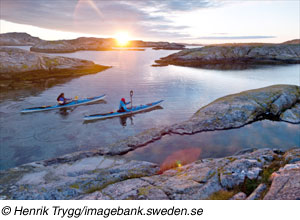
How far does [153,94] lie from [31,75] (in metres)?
32.3

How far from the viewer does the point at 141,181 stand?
970 centimetres

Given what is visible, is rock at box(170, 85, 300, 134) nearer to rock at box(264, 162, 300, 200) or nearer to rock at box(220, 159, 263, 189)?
rock at box(220, 159, 263, 189)

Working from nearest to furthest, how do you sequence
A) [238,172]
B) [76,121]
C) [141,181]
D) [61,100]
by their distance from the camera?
1. [238,172]
2. [141,181]
3. [76,121]
4. [61,100]

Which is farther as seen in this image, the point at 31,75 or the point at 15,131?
the point at 31,75

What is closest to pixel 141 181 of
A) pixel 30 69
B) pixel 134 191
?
pixel 134 191

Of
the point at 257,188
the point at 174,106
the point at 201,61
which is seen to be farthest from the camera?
the point at 201,61

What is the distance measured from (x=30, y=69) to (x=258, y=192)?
184 feet

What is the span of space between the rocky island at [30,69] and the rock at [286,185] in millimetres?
42803

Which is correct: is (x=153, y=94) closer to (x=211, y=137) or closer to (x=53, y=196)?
(x=211, y=137)

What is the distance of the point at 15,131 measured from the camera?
19.7 meters

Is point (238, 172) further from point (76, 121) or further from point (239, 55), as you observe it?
point (239, 55)

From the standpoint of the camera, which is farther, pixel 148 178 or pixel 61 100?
pixel 61 100
